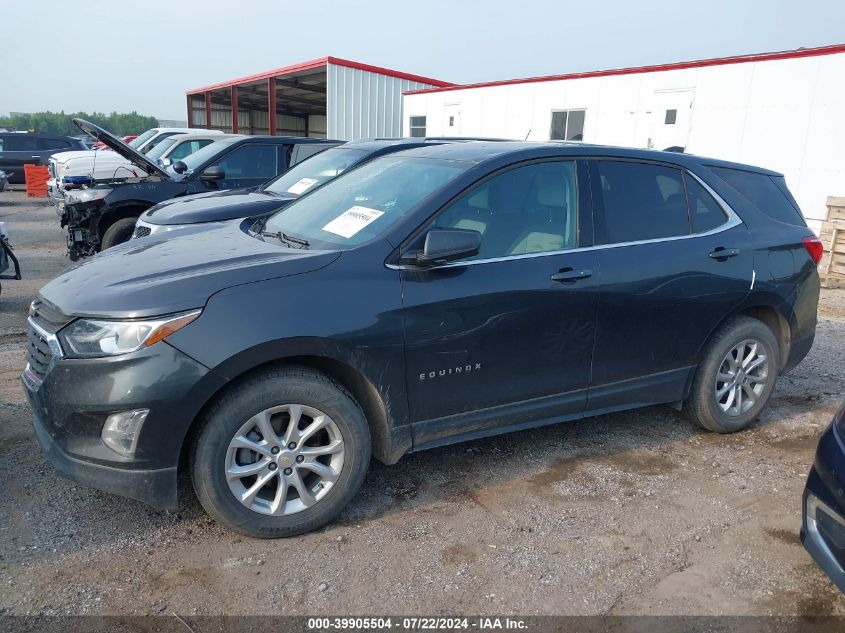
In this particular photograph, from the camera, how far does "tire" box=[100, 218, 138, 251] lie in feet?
25.5

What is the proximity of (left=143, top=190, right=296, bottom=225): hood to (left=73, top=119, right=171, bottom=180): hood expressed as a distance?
51.2 inches

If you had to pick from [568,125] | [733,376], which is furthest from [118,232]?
[568,125]

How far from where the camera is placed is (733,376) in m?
4.24

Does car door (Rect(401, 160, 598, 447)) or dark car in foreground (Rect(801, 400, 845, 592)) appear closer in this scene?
dark car in foreground (Rect(801, 400, 845, 592))

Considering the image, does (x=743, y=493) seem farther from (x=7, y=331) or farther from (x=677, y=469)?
(x=7, y=331)

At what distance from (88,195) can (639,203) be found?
260 inches

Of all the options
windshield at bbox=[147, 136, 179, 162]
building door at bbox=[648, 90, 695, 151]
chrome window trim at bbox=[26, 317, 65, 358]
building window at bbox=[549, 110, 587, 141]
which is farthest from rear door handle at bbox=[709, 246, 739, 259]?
building window at bbox=[549, 110, 587, 141]

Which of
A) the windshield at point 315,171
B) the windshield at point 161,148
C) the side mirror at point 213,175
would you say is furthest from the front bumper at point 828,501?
the windshield at point 161,148

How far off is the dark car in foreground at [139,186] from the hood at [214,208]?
4.33 ft

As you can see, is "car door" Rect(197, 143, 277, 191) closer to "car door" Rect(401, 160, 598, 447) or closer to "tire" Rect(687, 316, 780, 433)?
"car door" Rect(401, 160, 598, 447)

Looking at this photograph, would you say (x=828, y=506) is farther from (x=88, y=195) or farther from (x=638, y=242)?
(x=88, y=195)

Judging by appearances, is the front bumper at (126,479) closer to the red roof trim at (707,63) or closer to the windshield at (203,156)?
the windshield at (203,156)

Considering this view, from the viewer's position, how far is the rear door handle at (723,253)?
397 centimetres

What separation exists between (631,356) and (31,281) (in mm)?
7379
